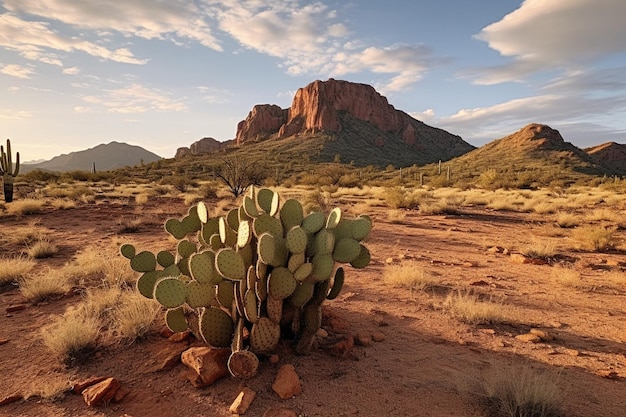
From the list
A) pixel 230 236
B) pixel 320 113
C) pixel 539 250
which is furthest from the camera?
pixel 320 113

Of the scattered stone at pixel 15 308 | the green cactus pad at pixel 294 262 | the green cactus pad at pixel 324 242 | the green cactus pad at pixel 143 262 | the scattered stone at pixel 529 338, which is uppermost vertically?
the green cactus pad at pixel 324 242

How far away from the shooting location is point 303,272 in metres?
3.35

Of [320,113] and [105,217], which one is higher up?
[320,113]

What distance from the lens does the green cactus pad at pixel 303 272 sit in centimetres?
334

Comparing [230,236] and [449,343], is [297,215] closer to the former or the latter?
[230,236]

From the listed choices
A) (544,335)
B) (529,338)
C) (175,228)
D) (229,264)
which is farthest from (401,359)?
(175,228)

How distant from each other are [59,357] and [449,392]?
3.53 metres

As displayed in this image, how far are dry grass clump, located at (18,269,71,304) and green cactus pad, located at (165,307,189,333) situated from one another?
275cm

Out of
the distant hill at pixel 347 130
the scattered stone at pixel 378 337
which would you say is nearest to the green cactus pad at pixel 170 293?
the scattered stone at pixel 378 337

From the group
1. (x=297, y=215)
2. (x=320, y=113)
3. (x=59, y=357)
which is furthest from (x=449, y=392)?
(x=320, y=113)

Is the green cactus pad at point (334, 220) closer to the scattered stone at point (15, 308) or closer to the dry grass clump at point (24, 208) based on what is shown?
the scattered stone at point (15, 308)

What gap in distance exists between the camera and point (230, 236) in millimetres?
3902

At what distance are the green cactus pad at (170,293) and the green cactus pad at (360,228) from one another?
175 centimetres

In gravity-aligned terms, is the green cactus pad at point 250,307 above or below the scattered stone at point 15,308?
above
